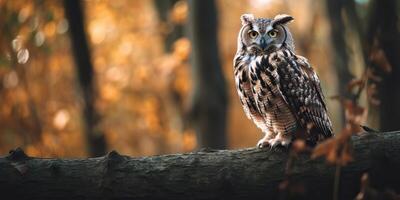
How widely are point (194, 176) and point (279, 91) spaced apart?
1.11 meters

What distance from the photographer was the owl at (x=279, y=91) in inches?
167

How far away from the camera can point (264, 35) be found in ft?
15.0

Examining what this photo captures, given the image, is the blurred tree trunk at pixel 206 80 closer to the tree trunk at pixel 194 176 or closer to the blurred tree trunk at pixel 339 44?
the blurred tree trunk at pixel 339 44

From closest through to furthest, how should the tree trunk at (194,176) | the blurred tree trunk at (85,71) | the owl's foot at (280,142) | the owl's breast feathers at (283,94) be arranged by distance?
Result: the tree trunk at (194,176) → the owl's foot at (280,142) → the owl's breast feathers at (283,94) → the blurred tree trunk at (85,71)

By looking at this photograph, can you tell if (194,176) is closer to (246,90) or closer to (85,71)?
(246,90)

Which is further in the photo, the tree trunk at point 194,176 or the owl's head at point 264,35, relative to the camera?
the owl's head at point 264,35

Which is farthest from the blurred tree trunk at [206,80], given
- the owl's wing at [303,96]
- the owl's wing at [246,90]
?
the owl's wing at [303,96]

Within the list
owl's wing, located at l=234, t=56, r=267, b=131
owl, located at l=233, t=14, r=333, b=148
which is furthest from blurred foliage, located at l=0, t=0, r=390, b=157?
owl's wing, located at l=234, t=56, r=267, b=131

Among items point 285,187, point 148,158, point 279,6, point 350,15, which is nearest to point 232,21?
point 279,6

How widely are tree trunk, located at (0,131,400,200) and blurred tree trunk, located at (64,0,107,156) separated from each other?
410cm

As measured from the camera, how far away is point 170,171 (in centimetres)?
340

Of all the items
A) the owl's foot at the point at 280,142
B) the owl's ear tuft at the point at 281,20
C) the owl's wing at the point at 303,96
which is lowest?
the owl's foot at the point at 280,142

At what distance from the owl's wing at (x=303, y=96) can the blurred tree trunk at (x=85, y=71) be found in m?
3.61

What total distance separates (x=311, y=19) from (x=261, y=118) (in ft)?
17.5
